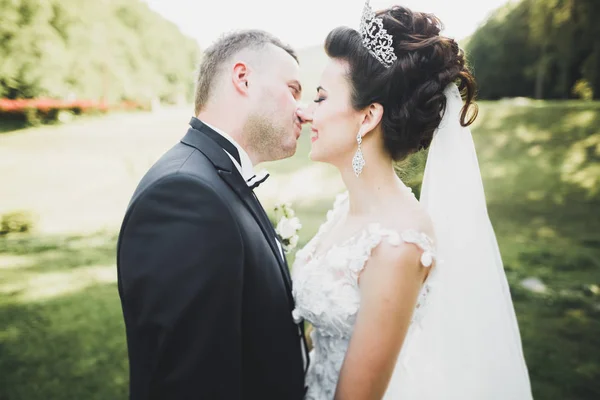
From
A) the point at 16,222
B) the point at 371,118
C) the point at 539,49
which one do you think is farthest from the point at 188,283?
the point at 539,49

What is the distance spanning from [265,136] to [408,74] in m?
0.83

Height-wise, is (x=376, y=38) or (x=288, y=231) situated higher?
(x=376, y=38)

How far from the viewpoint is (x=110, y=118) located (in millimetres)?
10789

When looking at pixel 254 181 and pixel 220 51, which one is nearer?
pixel 254 181

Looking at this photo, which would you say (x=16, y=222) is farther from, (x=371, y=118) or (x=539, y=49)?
(x=539, y=49)

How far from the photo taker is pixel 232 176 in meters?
1.86

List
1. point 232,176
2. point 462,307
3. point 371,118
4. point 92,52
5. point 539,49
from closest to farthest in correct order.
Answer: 1. point 232,176
2. point 371,118
3. point 462,307
4. point 92,52
5. point 539,49

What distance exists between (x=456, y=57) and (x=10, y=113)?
8304 millimetres

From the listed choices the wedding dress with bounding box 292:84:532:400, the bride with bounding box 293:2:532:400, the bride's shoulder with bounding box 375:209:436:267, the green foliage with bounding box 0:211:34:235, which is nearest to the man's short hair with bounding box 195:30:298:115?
the bride with bounding box 293:2:532:400

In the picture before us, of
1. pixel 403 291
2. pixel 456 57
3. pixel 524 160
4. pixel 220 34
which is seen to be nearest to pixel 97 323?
pixel 220 34

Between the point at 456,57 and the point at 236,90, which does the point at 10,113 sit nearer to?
the point at 236,90

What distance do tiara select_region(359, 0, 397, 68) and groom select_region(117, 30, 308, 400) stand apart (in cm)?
82

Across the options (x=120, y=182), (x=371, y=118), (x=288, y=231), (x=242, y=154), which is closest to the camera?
(x=371, y=118)

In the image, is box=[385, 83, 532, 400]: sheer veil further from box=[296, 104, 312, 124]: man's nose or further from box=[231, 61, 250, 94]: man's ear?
box=[231, 61, 250, 94]: man's ear
